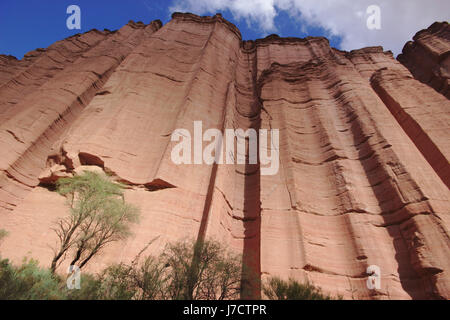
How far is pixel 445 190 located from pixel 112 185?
11.3 meters

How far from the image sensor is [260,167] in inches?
460

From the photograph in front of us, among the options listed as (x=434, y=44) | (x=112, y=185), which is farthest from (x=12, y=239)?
(x=434, y=44)

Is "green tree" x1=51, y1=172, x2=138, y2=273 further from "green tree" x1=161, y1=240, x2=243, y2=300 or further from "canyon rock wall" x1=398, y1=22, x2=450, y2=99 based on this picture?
"canyon rock wall" x1=398, y1=22, x2=450, y2=99

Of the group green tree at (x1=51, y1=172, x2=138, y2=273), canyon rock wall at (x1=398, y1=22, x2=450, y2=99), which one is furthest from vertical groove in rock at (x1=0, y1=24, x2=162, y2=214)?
canyon rock wall at (x1=398, y1=22, x2=450, y2=99)

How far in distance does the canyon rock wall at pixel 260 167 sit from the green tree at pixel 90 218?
389 millimetres

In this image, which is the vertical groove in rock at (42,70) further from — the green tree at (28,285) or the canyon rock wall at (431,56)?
the canyon rock wall at (431,56)

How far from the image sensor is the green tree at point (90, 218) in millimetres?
7172

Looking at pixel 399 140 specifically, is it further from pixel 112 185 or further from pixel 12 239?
pixel 12 239

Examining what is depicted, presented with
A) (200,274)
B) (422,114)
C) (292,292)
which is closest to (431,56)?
(422,114)

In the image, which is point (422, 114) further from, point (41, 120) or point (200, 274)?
point (41, 120)

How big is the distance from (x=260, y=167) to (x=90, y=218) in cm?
696

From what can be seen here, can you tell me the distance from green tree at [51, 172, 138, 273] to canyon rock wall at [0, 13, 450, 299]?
389 mm

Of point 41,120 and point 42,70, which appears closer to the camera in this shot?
point 41,120

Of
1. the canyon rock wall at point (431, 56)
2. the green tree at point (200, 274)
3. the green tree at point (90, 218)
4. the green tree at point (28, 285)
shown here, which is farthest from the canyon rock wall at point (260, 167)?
the canyon rock wall at point (431, 56)
